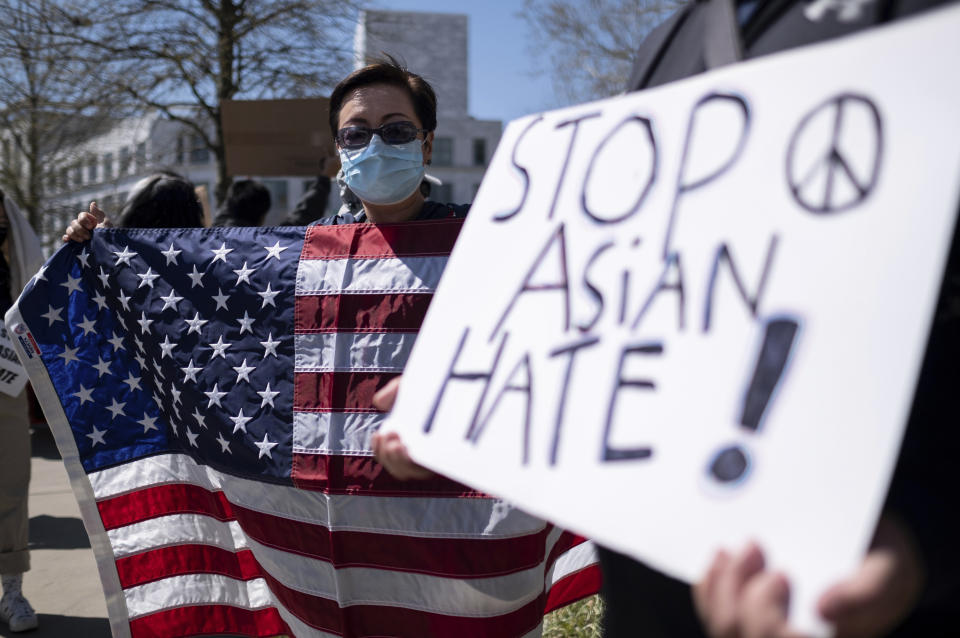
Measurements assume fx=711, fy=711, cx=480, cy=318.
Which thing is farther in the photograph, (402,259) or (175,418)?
(175,418)

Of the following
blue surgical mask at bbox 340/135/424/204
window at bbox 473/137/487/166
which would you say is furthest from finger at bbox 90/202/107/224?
window at bbox 473/137/487/166

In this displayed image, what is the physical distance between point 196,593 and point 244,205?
9.48 feet

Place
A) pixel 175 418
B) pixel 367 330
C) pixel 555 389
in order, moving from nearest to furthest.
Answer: pixel 555 389 → pixel 367 330 → pixel 175 418

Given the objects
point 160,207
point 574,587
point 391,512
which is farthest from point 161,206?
point 574,587

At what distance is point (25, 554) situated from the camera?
3426 millimetres

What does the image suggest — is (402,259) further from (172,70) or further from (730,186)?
(172,70)

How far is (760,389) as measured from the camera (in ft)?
2.43

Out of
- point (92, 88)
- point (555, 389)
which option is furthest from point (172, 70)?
point (555, 389)

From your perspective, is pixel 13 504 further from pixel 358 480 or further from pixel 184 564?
pixel 358 480

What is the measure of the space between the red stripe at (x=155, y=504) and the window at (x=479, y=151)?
50116 mm

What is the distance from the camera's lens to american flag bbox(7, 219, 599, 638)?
1.97 meters

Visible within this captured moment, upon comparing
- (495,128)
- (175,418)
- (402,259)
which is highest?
(495,128)

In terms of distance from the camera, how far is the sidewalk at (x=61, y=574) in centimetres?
347

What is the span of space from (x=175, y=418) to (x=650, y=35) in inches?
77.0
